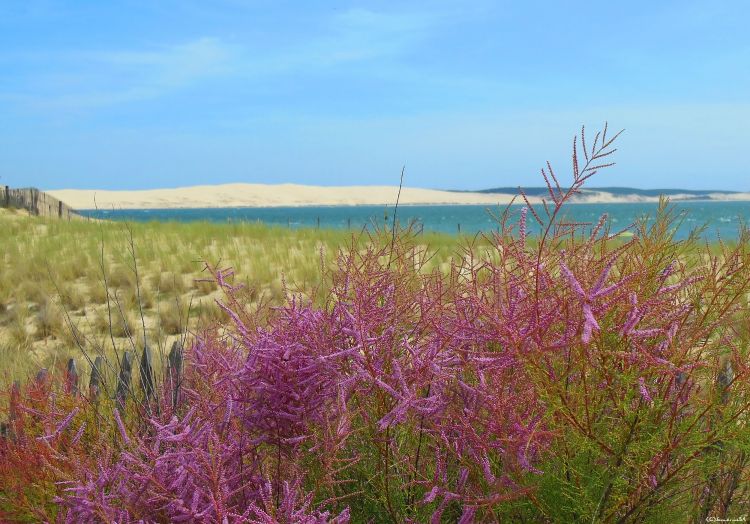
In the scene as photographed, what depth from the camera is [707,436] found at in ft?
4.67

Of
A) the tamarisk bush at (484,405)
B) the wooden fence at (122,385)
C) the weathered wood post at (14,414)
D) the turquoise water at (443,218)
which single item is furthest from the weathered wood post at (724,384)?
the weathered wood post at (14,414)

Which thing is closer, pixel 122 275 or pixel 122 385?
pixel 122 385

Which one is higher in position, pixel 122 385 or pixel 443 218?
pixel 122 385

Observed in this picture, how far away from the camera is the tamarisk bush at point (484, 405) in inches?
51.0

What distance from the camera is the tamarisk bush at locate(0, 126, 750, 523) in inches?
51.0

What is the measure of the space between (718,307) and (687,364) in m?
0.19

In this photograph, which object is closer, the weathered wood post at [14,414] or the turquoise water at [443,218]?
the turquoise water at [443,218]

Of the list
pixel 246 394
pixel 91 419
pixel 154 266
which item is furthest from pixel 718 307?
pixel 154 266

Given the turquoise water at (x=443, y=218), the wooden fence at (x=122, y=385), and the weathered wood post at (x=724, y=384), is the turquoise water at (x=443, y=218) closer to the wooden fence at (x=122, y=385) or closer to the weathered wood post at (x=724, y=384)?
the weathered wood post at (x=724, y=384)

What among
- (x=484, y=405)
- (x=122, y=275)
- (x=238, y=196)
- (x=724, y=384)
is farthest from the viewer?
(x=238, y=196)

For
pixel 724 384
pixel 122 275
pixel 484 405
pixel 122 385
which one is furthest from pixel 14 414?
pixel 122 275

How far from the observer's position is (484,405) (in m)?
1.50

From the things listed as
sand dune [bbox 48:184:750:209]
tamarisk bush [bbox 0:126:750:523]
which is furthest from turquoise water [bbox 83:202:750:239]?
sand dune [bbox 48:184:750:209]

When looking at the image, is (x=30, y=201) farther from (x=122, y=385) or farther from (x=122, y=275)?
(x=122, y=385)
